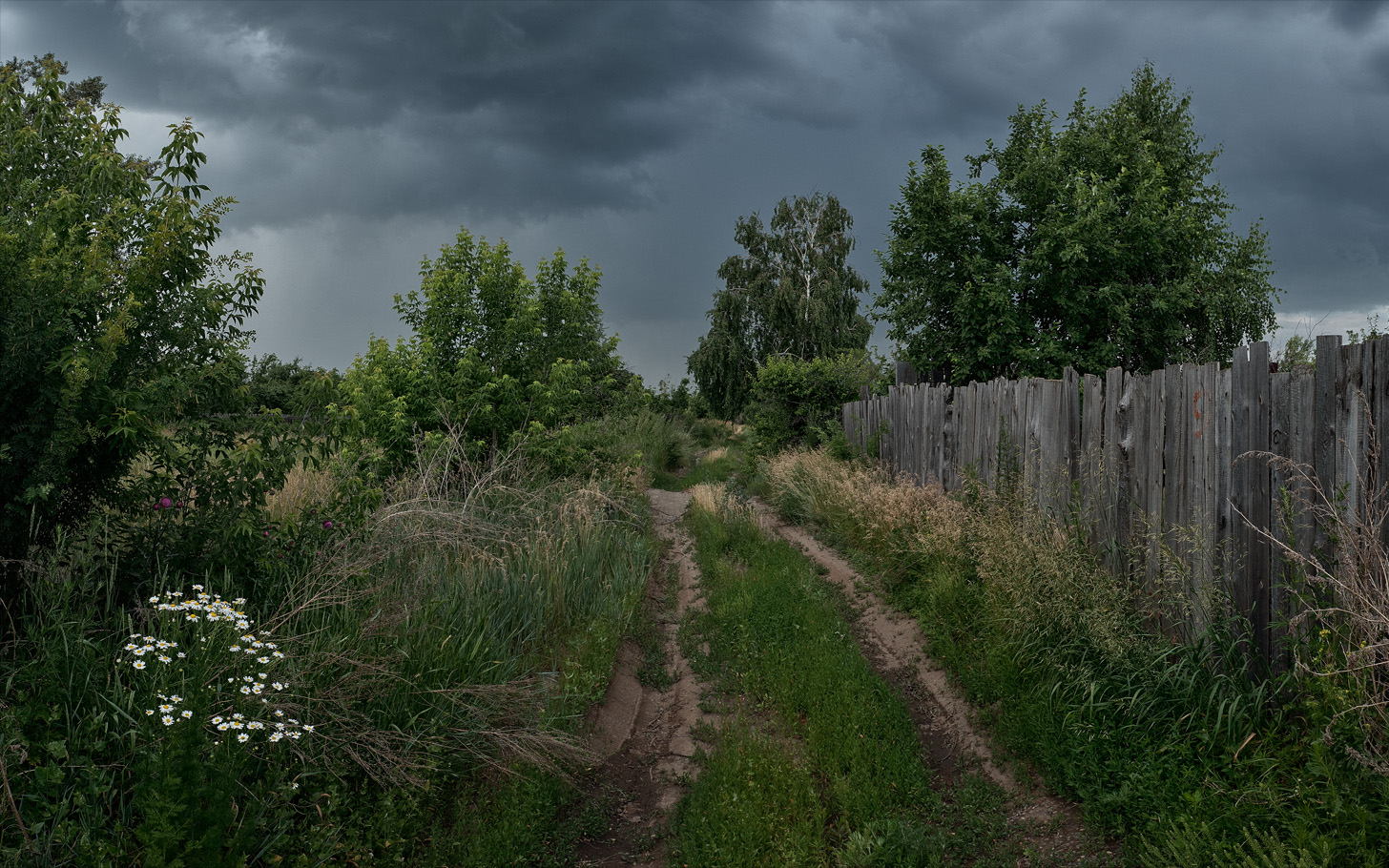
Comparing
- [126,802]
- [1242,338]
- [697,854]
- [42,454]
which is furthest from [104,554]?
[1242,338]

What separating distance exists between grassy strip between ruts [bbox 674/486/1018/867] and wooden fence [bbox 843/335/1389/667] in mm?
1888

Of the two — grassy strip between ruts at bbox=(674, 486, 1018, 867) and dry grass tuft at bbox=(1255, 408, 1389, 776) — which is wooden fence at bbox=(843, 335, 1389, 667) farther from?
grassy strip between ruts at bbox=(674, 486, 1018, 867)

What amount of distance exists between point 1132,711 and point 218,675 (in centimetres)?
459

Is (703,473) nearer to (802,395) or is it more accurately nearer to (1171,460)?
(802,395)

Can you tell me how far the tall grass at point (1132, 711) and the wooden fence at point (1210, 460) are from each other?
0.95 ft

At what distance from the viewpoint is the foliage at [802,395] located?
1661 centimetres

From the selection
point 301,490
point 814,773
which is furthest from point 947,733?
point 301,490

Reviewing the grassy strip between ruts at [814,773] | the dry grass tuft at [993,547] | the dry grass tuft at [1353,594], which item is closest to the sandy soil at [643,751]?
the grassy strip between ruts at [814,773]

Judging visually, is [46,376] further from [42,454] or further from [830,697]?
[830,697]

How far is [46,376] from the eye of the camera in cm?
412

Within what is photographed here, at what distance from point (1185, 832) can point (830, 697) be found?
2356mm

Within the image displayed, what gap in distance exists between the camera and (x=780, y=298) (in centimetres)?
3066

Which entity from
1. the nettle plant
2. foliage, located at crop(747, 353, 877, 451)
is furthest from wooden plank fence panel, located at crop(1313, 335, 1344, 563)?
foliage, located at crop(747, 353, 877, 451)

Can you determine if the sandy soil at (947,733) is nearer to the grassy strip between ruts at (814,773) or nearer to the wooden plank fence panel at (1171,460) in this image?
the grassy strip between ruts at (814,773)
